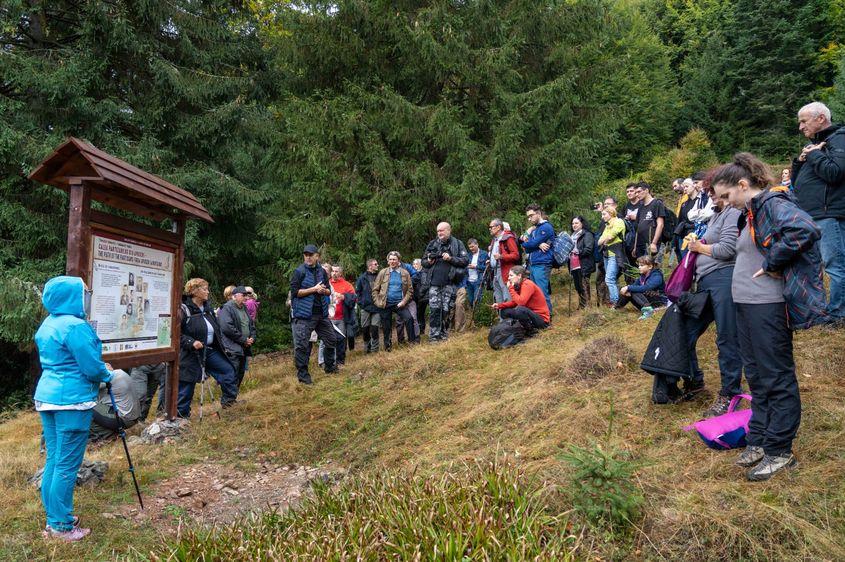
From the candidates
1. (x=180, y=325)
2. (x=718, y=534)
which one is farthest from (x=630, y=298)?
(x=180, y=325)

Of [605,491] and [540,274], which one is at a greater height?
[540,274]

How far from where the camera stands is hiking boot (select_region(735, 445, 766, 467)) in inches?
149

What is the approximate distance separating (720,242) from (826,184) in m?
1.70

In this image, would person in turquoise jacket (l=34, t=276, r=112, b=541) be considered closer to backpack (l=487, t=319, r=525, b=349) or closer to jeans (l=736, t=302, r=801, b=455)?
jeans (l=736, t=302, r=801, b=455)

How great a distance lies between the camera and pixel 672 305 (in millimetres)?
5051

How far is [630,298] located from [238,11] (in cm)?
1274

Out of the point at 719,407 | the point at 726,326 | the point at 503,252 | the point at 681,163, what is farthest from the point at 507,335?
the point at 681,163

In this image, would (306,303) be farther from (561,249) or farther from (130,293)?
(561,249)

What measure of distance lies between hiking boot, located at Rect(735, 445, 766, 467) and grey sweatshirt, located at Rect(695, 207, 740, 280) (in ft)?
4.93


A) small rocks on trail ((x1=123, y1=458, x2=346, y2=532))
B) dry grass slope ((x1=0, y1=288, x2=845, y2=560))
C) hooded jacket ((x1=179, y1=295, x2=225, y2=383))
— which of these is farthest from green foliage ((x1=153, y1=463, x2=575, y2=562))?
hooded jacket ((x1=179, y1=295, x2=225, y2=383))

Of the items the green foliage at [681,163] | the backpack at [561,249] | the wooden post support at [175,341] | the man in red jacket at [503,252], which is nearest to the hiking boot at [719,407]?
the backpack at [561,249]

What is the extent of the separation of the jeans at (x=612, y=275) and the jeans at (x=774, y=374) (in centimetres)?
604

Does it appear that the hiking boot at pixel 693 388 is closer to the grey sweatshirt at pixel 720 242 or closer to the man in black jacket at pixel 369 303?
the grey sweatshirt at pixel 720 242

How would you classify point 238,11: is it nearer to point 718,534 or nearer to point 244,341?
point 244,341
